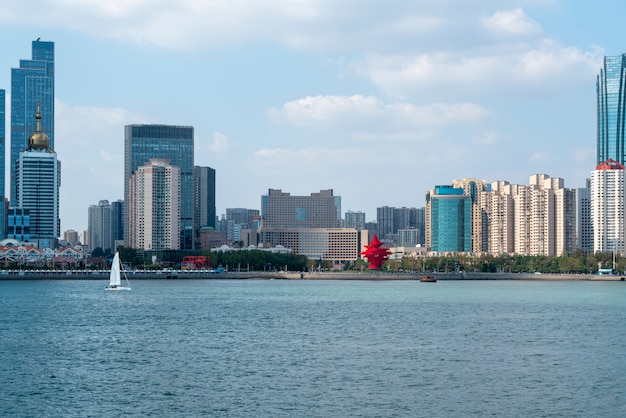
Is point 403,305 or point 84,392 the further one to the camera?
point 403,305

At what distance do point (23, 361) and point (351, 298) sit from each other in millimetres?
71375

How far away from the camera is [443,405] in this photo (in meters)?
42.7

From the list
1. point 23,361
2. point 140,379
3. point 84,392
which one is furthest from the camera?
point 23,361

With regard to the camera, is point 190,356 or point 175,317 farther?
point 175,317

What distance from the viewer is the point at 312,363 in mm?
54781

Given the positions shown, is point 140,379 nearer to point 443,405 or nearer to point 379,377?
point 379,377

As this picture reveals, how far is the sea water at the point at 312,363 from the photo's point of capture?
42.8 m

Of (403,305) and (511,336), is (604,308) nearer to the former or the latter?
(403,305)

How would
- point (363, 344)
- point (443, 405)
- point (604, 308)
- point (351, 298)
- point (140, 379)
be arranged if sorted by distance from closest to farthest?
point (443, 405)
point (140, 379)
point (363, 344)
point (604, 308)
point (351, 298)

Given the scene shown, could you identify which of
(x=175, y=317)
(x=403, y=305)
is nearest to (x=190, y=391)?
(x=175, y=317)

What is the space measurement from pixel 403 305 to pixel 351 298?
61.5 feet

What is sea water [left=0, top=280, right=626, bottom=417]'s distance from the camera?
42.8m

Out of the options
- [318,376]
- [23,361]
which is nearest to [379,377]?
[318,376]

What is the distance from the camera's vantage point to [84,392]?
45.9 m
